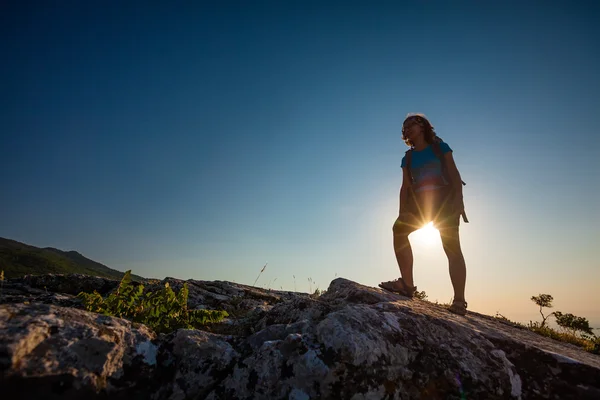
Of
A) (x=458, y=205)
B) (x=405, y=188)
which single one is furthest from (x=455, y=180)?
(x=405, y=188)

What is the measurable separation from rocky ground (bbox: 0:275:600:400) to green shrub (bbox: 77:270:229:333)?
1.37 feet

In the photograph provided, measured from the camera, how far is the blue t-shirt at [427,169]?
17.9 feet

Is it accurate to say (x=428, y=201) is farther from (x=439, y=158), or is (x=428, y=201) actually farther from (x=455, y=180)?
(x=439, y=158)

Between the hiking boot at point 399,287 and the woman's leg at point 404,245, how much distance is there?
6 centimetres

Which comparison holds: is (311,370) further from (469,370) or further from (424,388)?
(469,370)

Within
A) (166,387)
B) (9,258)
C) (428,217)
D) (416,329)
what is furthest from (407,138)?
(9,258)

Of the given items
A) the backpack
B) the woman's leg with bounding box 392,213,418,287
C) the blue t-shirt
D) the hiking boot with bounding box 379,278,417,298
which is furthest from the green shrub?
the backpack

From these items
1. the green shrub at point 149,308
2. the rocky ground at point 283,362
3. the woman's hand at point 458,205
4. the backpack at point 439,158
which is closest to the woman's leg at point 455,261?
the woman's hand at point 458,205

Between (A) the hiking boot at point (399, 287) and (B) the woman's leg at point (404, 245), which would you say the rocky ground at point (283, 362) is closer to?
(A) the hiking boot at point (399, 287)

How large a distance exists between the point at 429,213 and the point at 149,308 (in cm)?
453

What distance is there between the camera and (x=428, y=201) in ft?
18.0

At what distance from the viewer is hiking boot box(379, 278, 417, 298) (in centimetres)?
519

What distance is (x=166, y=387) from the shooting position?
6.77ft

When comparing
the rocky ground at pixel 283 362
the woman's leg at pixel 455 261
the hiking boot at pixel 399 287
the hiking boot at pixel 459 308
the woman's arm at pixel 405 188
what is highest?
the woman's arm at pixel 405 188
